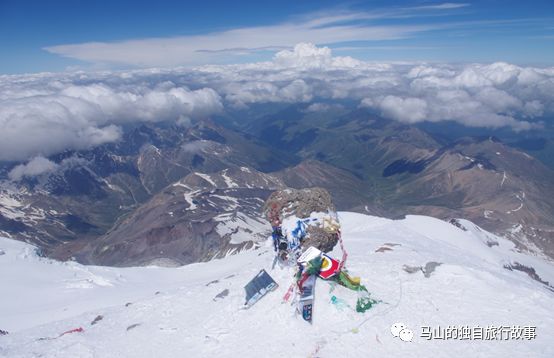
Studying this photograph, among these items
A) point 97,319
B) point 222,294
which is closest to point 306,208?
point 222,294

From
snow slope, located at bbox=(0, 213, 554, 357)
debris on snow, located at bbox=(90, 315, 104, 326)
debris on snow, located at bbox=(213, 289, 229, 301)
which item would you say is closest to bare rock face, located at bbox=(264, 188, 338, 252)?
snow slope, located at bbox=(0, 213, 554, 357)

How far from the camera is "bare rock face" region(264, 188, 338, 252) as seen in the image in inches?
1262

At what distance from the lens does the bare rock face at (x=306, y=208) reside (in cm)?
3206

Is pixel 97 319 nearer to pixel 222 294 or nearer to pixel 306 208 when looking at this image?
pixel 222 294

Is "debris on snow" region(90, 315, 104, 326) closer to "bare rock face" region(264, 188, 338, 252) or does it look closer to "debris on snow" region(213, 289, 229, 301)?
"debris on snow" region(213, 289, 229, 301)

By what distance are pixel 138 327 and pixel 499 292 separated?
25358 mm

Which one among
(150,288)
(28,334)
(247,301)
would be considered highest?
(247,301)

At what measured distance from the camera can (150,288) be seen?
4853 cm

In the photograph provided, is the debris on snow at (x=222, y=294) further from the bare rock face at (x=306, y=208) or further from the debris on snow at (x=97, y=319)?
the debris on snow at (x=97, y=319)

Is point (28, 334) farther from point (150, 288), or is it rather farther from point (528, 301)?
point (528, 301)

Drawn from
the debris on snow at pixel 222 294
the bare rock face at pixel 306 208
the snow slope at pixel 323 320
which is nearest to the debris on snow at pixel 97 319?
the snow slope at pixel 323 320

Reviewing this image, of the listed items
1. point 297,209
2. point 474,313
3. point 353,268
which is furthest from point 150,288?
point 474,313

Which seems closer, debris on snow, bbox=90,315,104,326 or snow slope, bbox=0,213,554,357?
snow slope, bbox=0,213,554,357

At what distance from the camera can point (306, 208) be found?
112 feet
